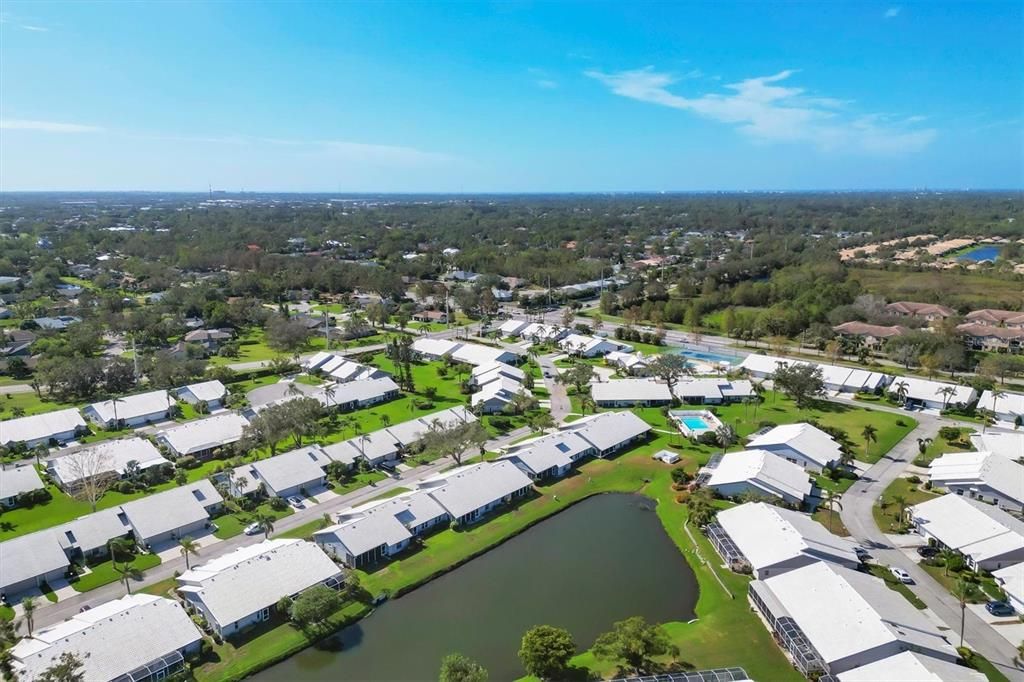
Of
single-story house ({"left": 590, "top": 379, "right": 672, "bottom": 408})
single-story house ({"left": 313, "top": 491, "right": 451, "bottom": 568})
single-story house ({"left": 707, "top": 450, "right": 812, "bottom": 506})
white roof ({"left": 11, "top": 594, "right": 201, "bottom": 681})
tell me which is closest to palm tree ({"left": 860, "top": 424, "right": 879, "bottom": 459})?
single-story house ({"left": 707, "top": 450, "right": 812, "bottom": 506})

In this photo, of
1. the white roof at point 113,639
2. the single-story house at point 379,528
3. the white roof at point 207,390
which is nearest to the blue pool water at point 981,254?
the single-story house at point 379,528

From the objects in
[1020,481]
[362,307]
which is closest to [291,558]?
[1020,481]

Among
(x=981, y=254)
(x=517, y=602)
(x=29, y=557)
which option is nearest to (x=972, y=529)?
(x=517, y=602)

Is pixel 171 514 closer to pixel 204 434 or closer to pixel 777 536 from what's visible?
pixel 204 434

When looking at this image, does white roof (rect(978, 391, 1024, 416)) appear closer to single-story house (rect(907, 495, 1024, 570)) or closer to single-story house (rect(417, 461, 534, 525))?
single-story house (rect(907, 495, 1024, 570))

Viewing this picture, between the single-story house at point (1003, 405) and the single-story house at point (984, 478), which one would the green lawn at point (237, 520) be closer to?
the single-story house at point (984, 478)

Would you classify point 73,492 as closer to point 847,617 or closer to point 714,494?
point 714,494

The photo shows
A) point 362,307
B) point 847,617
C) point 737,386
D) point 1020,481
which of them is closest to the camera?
point 847,617
